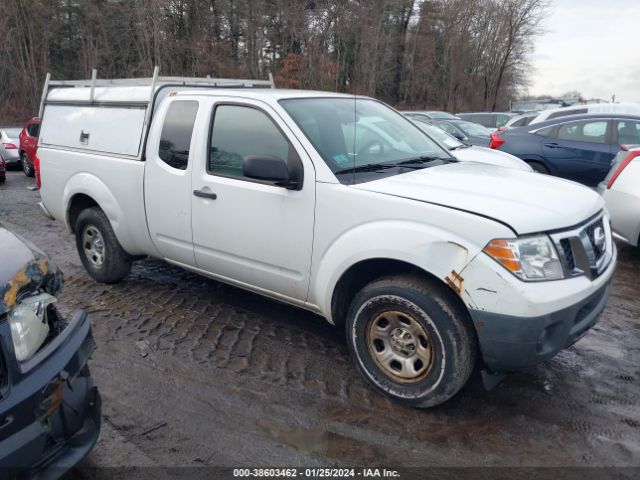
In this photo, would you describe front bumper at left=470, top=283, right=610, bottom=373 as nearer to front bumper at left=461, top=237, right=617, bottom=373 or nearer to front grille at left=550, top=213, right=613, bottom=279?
front bumper at left=461, top=237, right=617, bottom=373

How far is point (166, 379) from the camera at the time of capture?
11.4ft

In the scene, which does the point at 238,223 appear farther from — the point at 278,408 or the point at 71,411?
the point at 71,411

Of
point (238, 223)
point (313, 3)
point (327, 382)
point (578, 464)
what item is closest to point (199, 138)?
point (238, 223)

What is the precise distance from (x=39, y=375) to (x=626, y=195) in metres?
5.91

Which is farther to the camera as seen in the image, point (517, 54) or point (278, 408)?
point (517, 54)

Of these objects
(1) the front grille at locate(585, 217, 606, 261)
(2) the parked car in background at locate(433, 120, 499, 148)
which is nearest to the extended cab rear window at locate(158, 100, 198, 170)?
(1) the front grille at locate(585, 217, 606, 261)

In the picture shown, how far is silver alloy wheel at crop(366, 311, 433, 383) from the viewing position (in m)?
3.00

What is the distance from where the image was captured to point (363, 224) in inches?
122

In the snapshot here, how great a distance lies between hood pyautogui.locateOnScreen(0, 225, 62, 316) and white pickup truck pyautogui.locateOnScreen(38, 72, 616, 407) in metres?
1.35

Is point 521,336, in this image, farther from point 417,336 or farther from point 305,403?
point 305,403

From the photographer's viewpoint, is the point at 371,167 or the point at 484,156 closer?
the point at 371,167

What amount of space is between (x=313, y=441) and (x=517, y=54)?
44166 mm

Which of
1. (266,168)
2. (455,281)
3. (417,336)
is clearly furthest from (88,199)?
(455,281)

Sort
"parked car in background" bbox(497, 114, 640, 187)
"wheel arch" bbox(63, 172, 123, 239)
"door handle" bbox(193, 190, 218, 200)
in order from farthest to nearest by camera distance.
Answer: "parked car in background" bbox(497, 114, 640, 187), "wheel arch" bbox(63, 172, 123, 239), "door handle" bbox(193, 190, 218, 200)
